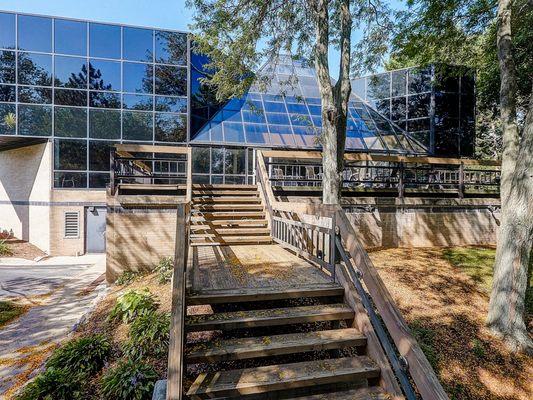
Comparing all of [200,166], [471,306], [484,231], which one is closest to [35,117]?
[200,166]

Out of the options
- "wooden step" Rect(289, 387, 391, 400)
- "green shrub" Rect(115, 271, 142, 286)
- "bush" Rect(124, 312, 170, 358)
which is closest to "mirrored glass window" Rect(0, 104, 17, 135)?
"green shrub" Rect(115, 271, 142, 286)

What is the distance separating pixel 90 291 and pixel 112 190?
124 inches

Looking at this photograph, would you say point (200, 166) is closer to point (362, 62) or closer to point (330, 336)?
point (362, 62)

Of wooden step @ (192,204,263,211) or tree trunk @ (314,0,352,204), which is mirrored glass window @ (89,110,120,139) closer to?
wooden step @ (192,204,263,211)

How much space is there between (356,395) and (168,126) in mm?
13680

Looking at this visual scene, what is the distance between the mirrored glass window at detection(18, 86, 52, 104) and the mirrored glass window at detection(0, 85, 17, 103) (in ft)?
0.76

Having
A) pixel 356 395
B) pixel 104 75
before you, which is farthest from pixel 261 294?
pixel 104 75

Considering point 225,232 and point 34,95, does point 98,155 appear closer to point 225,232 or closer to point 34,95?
point 34,95

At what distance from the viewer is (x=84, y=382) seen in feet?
13.6

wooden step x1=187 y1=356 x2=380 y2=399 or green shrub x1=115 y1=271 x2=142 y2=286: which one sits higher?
wooden step x1=187 y1=356 x2=380 y2=399

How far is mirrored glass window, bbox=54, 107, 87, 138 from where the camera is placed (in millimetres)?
13664

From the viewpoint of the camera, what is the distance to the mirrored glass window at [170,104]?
1445 centimetres

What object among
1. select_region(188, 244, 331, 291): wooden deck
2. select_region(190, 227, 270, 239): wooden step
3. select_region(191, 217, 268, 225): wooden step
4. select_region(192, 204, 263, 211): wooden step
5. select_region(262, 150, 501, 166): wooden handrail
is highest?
select_region(262, 150, 501, 166): wooden handrail

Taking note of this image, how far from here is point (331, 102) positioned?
6637mm
